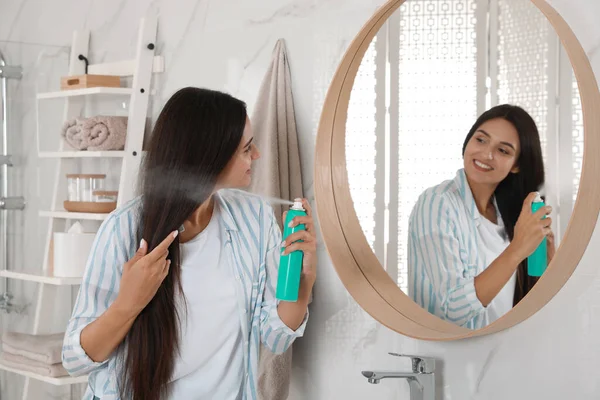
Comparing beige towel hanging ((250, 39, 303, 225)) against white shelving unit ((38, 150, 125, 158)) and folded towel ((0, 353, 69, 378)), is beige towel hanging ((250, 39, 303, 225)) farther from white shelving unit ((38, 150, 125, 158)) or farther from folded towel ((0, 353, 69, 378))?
folded towel ((0, 353, 69, 378))

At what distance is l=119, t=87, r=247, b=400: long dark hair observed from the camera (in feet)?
4.89

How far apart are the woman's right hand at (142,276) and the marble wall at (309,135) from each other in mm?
362

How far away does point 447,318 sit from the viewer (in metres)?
1.42

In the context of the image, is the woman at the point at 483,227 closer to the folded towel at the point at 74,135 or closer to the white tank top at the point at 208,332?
the white tank top at the point at 208,332

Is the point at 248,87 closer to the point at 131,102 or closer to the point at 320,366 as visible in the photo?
the point at 131,102

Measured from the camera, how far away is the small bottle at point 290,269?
1.49 meters

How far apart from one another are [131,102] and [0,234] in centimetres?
65

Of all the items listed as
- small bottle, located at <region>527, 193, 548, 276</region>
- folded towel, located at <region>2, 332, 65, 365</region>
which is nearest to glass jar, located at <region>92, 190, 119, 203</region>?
folded towel, located at <region>2, 332, 65, 365</region>

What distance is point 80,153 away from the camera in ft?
6.57

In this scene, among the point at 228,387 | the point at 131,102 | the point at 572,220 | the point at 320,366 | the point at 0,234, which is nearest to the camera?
the point at 572,220

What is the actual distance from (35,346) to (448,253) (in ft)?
3.94

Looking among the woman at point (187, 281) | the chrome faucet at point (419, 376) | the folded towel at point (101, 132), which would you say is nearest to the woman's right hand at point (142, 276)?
the woman at point (187, 281)

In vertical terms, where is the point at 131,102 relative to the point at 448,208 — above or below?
above

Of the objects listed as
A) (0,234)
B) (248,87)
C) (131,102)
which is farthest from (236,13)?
(0,234)
